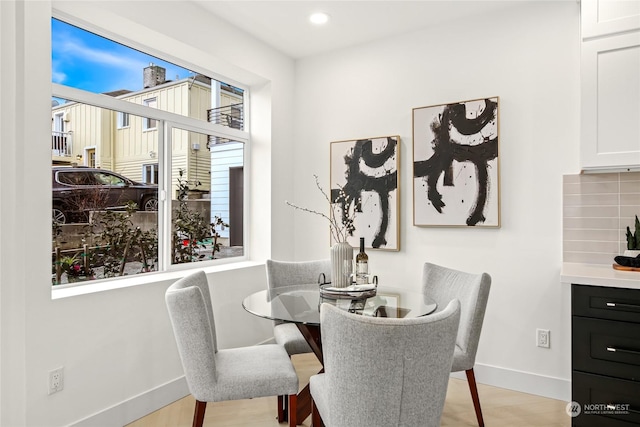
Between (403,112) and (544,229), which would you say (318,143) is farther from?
(544,229)

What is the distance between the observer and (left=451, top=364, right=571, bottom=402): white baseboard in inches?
106

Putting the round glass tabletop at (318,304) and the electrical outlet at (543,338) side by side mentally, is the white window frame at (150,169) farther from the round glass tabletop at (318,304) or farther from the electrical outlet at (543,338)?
the electrical outlet at (543,338)

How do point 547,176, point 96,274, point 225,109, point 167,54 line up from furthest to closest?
point 225,109 → point 167,54 → point 547,176 → point 96,274

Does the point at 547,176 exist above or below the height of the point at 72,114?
below

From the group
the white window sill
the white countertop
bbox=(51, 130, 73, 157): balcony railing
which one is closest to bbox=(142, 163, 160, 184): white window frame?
bbox=(51, 130, 73, 157): balcony railing

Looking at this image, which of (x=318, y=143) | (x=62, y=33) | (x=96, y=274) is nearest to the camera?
(x=62, y=33)

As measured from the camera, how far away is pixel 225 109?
3.47 m

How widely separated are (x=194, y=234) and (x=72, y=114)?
119cm

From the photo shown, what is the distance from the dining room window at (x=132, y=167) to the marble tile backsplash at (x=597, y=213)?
256 cm

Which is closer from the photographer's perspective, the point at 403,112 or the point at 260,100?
the point at 403,112

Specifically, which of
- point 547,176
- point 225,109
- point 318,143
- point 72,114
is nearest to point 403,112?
point 318,143

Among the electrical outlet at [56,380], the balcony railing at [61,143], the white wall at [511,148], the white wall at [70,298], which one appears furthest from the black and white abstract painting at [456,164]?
the electrical outlet at [56,380]

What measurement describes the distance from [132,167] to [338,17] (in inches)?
71.6

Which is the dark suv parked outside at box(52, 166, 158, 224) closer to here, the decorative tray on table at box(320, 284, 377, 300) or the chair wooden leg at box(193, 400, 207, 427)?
the chair wooden leg at box(193, 400, 207, 427)
